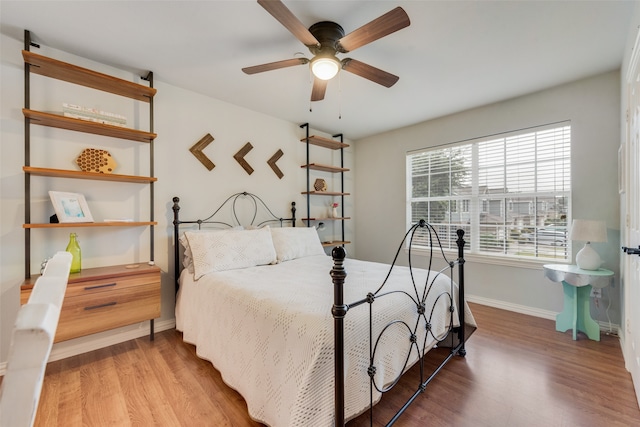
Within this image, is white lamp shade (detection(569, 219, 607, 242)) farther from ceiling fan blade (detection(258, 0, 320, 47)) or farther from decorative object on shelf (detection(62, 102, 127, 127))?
decorative object on shelf (detection(62, 102, 127, 127))

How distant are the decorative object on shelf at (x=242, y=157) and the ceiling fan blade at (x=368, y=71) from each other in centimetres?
179

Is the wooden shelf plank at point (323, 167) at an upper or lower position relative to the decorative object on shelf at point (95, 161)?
upper

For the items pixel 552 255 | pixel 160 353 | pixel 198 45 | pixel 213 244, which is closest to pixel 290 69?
pixel 198 45

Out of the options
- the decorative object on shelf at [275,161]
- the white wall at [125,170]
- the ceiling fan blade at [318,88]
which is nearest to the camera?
the white wall at [125,170]

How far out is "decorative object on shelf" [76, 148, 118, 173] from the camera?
7.66 ft

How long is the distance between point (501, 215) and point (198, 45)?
147 inches

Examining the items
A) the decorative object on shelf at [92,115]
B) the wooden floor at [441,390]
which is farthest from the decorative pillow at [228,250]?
the decorative object on shelf at [92,115]

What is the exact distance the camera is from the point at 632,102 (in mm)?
1915

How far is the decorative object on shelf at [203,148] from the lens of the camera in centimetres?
305

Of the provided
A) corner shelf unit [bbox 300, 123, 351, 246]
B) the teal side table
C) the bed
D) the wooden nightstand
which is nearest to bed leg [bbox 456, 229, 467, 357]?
the bed

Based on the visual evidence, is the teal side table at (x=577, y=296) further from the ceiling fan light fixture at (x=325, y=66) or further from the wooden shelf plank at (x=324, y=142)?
the wooden shelf plank at (x=324, y=142)

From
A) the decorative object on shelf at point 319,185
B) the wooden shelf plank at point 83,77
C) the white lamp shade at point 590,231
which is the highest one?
the wooden shelf plank at point 83,77

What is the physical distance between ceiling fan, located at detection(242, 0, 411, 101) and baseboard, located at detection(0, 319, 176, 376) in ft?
8.48

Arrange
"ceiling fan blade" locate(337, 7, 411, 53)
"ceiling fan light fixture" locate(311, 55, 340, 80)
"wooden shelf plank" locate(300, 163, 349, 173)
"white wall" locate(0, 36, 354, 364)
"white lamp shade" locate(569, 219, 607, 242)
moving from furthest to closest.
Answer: "wooden shelf plank" locate(300, 163, 349, 173), "white lamp shade" locate(569, 219, 607, 242), "white wall" locate(0, 36, 354, 364), "ceiling fan light fixture" locate(311, 55, 340, 80), "ceiling fan blade" locate(337, 7, 411, 53)
